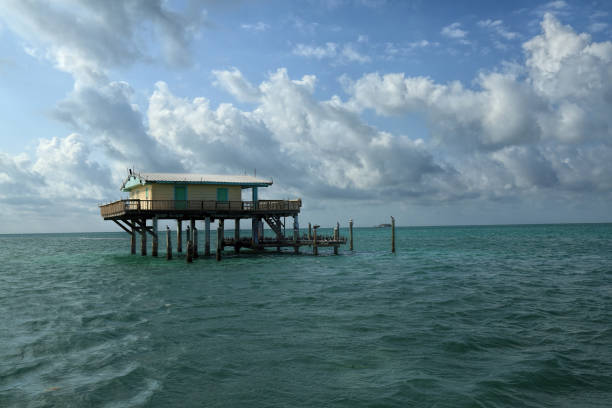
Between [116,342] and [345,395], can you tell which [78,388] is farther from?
[345,395]

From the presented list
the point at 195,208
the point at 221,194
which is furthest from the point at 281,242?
the point at 195,208

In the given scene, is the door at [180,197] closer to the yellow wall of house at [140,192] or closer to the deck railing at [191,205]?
the deck railing at [191,205]

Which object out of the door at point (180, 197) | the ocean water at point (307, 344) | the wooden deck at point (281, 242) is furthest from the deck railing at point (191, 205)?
the ocean water at point (307, 344)

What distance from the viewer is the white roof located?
34.7 metres

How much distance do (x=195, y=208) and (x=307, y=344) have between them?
2521 centimetres

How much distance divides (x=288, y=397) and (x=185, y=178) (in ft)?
96.8

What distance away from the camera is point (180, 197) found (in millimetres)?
35188

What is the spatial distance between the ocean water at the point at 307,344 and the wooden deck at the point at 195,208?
11042 millimetres

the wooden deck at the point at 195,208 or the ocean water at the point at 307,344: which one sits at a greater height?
the wooden deck at the point at 195,208

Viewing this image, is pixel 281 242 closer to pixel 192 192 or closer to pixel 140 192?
pixel 192 192

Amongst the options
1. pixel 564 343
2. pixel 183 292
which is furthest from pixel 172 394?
pixel 183 292

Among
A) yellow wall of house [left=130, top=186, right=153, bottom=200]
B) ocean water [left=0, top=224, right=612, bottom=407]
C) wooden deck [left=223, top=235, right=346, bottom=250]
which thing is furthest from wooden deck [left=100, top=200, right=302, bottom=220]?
ocean water [left=0, top=224, right=612, bottom=407]

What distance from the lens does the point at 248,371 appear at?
9.83 metres

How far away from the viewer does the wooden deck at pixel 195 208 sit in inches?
1339
